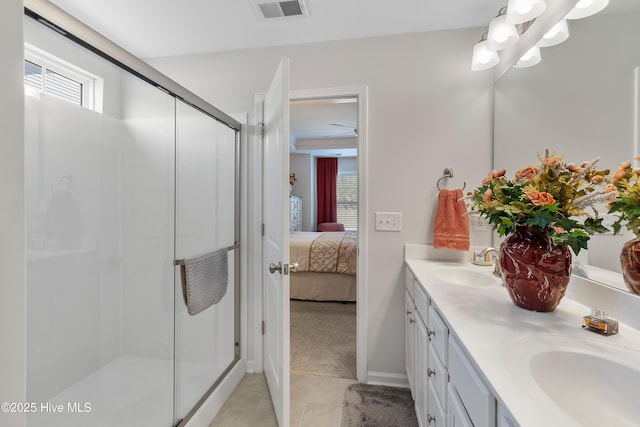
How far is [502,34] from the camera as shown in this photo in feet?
4.85

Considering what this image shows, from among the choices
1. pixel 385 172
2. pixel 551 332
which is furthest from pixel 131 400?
pixel 385 172

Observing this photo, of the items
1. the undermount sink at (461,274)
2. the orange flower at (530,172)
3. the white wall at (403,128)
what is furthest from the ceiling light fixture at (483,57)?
the undermount sink at (461,274)

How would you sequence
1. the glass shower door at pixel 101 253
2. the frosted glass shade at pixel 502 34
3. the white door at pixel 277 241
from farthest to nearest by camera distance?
the frosted glass shade at pixel 502 34, the white door at pixel 277 241, the glass shower door at pixel 101 253

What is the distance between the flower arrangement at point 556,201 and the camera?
2.92 ft

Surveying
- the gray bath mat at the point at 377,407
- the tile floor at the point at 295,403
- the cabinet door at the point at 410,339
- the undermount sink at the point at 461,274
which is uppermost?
the undermount sink at the point at 461,274

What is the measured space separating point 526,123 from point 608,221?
710mm

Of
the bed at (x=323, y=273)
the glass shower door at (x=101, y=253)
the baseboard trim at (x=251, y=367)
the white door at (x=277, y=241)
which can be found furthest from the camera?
the bed at (x=323, y=273)

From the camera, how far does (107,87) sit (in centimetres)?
124

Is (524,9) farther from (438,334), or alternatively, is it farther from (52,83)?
(52,83)

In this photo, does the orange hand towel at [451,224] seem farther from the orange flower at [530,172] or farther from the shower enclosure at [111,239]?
the shower enclosure at [111,239]

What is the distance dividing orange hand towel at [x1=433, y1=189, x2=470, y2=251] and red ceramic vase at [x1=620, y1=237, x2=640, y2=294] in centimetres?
82

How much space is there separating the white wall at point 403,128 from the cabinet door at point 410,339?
0.25 ft

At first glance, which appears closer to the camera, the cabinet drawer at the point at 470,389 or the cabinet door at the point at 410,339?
the cabinet drawer at the point at 470,389

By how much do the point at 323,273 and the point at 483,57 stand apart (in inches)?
100
